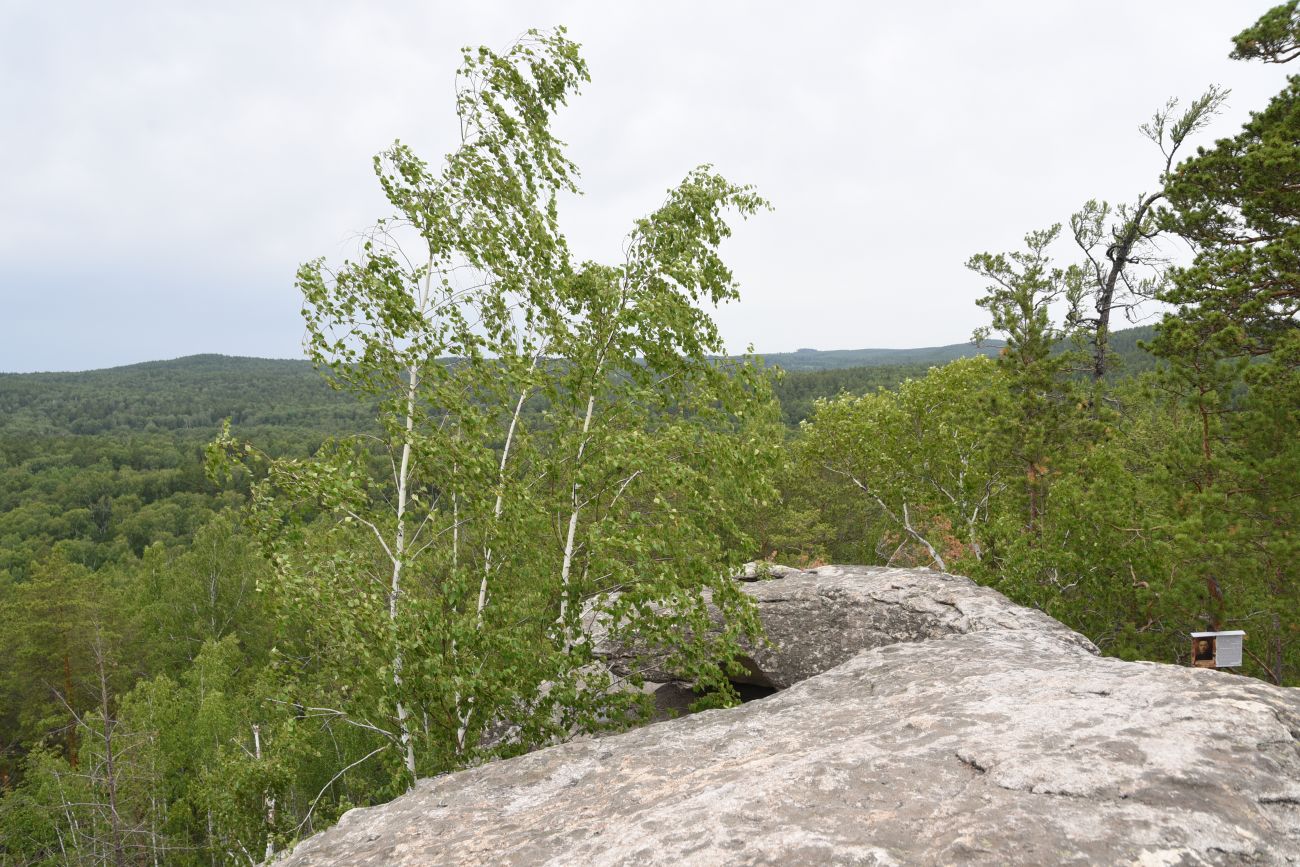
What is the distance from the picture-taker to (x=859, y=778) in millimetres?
4039

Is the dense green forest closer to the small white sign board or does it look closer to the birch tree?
the birch tree

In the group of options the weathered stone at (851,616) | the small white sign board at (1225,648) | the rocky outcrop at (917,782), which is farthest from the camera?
the weathered stone at (851,616)

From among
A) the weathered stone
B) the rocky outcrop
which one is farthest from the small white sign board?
the weathered stone

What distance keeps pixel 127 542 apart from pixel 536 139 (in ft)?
281

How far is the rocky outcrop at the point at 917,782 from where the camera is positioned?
10.7 feet

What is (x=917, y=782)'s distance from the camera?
12.8 ft

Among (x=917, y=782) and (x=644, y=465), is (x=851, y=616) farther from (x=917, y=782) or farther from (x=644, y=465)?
(x=917, y=782)

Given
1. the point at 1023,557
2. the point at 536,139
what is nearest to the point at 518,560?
the point at 536,139

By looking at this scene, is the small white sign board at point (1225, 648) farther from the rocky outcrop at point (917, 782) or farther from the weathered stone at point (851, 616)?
the weathered stone at point (851, 616)

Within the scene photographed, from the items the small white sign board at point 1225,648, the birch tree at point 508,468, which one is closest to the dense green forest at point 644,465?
the birch tree at point 508,468

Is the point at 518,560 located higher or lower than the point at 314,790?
higher

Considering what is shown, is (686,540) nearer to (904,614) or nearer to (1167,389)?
(904,614)

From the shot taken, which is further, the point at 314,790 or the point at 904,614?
the point at 314,790

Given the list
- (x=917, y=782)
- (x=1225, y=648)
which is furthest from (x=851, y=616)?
(x=917, y=782)
